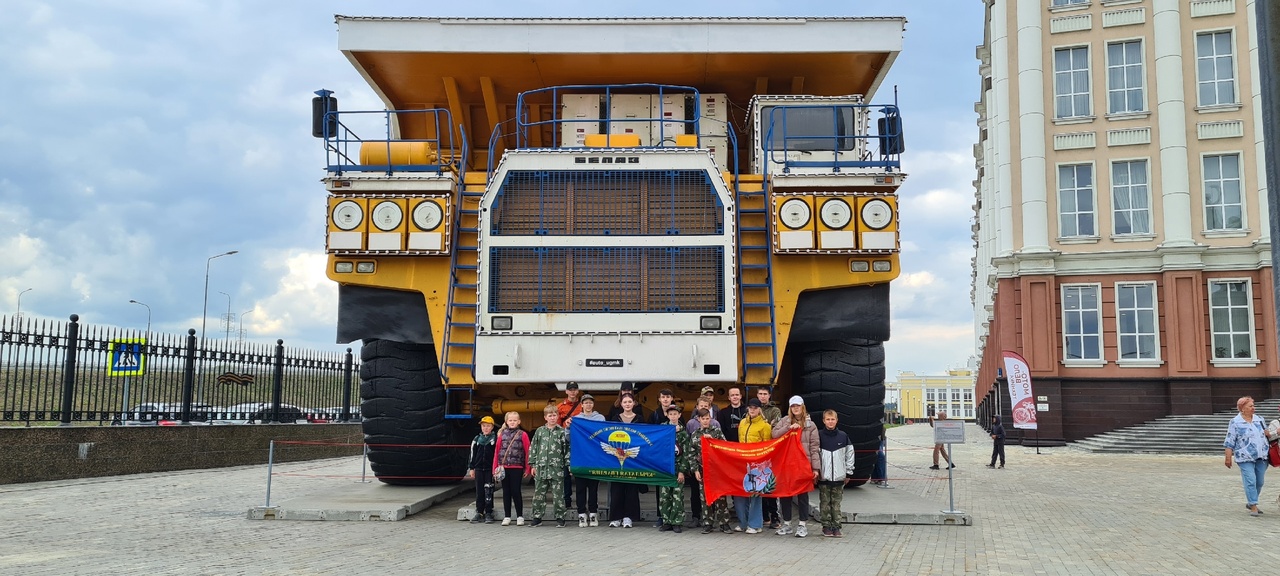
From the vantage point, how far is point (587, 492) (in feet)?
32.4

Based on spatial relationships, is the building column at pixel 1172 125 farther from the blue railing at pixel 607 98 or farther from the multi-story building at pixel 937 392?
the multi-story building at pixel 937 392

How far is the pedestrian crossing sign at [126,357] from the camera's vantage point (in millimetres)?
14922

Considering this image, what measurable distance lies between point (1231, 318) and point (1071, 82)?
8628mm

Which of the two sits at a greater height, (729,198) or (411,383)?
(729,198)

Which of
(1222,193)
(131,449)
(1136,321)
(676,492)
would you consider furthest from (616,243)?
(1222,193)

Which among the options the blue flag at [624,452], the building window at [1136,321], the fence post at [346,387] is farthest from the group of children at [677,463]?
the building window at [1136,321]

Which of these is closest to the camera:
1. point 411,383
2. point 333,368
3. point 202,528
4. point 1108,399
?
point 202,528

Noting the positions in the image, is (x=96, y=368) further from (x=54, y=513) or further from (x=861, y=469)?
(x=861, y=469)

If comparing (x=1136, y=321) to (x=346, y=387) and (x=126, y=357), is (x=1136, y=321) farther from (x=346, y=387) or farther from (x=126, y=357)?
(x=126, y=357)

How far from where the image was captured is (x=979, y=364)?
228 feet

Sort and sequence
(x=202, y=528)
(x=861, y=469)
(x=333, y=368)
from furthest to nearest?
1. (x=333, y=368)
2. (x=861, y=469)
3. (x=202, y=528)

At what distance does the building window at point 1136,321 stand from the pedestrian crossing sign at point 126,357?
27105mm

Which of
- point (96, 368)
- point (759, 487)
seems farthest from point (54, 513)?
point (759, 487)

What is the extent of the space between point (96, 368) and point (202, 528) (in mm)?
6834
